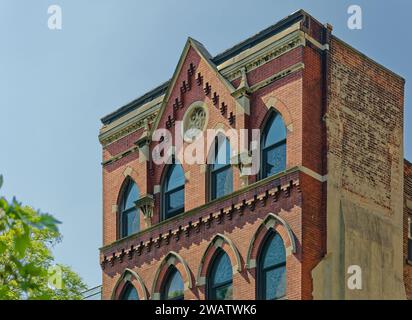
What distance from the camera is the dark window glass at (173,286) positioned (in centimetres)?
3588

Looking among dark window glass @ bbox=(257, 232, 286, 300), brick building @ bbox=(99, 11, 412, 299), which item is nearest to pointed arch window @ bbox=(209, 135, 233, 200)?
brick building @ bbox=(99, 11, 412, 299)

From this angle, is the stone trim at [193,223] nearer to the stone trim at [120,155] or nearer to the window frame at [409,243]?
the stone trim at [120,155]

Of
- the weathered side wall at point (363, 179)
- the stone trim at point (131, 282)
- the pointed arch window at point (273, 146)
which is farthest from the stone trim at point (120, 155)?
the weathered side wall at point (363, 179)

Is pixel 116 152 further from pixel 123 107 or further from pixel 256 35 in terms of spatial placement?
pixel 256 35

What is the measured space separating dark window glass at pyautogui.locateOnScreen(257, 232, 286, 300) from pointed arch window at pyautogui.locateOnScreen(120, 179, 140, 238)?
20.9ft

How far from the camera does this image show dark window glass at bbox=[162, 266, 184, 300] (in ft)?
118

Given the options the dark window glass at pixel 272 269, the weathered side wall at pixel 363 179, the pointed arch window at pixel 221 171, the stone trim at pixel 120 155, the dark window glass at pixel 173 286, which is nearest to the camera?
the dark window glass at pixel 272 269

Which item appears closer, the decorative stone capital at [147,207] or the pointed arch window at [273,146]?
the pointed arch window at [273,146]

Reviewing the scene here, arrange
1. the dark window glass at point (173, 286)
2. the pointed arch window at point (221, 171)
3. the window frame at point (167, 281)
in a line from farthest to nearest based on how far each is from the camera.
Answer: the window frame at point (167, 281)
the dark window glass at point (173, 286)
the pointed arch window at point (221, 171)

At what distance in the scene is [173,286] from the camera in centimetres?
3625

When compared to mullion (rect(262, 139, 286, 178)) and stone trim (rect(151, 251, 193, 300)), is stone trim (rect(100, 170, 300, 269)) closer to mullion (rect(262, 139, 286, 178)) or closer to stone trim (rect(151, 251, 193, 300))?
stone trim (rect(151, 251, 193, 300))

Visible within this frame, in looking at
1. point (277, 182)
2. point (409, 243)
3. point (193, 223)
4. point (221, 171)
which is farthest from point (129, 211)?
point (409, 243)

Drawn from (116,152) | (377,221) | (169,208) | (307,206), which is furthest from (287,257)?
(116,152)

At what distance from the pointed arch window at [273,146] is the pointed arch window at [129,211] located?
5832mm
